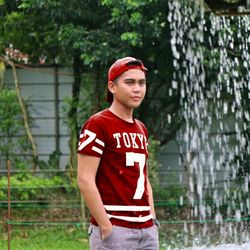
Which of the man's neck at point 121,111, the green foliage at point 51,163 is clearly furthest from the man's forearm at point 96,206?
the green foliage at point 51,163

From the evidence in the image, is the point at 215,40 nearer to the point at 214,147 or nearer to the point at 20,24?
the point at 214,147

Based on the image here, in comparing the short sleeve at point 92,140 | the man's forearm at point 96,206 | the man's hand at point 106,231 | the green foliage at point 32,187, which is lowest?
the green foliage at point 32,187

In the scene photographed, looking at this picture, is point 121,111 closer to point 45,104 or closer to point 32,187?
point 32,187

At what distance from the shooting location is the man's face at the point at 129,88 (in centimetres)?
424

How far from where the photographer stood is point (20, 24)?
13.4 meters

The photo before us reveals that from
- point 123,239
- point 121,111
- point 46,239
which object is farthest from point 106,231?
point 46,239

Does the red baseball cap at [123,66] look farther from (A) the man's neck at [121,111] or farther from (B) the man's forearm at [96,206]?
(B) the man's forearm at [96,206]

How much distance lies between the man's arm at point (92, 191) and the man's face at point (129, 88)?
0.33 meters

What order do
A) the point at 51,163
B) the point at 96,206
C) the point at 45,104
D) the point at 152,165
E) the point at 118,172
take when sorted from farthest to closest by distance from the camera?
1. the point at 45,104
2. the point at 51,163
3. the point at 152,165
4. the point at 118,172
5. the point at 96,206

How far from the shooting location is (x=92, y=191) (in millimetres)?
→ 4066

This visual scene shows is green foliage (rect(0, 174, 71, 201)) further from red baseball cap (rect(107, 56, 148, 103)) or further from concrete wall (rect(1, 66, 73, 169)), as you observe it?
red baseball cap (rect(107, 56, 148, 103))

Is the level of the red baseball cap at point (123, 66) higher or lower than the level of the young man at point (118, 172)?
higher

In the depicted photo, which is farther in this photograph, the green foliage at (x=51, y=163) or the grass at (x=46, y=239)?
the green foliage at (x=51, y=163)

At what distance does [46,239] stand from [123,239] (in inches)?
276
